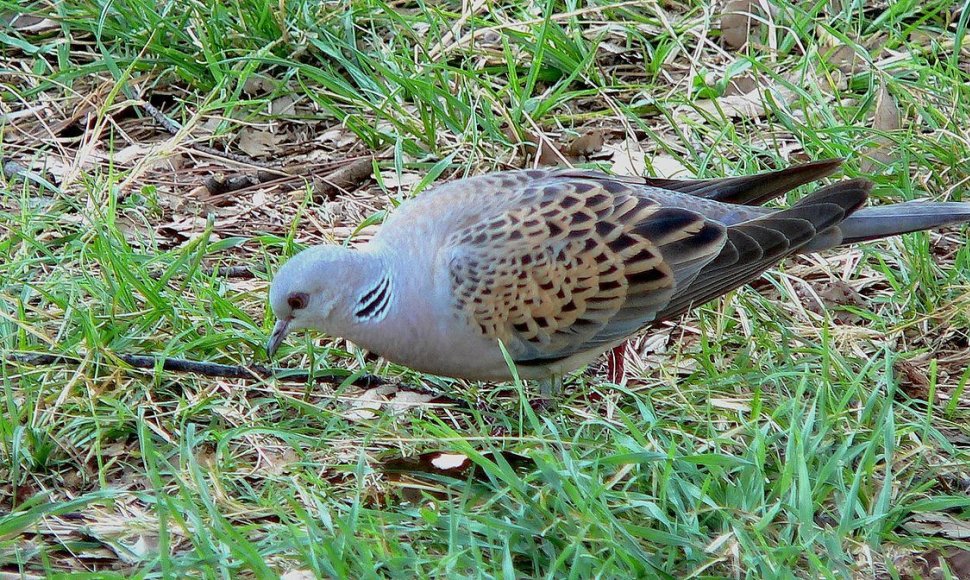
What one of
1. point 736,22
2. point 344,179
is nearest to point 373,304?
point 344,179

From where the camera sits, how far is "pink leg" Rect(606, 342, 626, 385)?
4379 millimetres

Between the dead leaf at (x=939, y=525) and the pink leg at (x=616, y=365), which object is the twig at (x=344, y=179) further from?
the dead leaf at (x=939, y=525)

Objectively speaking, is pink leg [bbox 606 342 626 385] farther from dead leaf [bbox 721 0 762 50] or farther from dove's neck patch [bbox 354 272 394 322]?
dead leaf [bbox 721 0 762 50]

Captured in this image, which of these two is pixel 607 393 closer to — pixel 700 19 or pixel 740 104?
pixel 740 104

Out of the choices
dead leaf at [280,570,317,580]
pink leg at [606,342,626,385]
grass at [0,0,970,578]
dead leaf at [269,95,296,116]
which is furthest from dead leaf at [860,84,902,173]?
dead leaf at [280,570,317,580]

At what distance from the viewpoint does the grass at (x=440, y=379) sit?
10.9ft

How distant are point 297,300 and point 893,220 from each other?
1.98m

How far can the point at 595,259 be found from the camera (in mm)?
4035

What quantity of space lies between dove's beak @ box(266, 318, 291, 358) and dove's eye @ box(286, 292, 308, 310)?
0.09 meters

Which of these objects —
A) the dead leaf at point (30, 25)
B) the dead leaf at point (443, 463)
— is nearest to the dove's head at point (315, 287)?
the dead leaf at point (443, 463)

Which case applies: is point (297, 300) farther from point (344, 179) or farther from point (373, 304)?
point (344, 179)

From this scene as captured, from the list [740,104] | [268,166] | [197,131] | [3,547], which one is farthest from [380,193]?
[3,547]

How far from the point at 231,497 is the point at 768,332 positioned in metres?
1.98

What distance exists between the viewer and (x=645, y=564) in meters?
3.14
